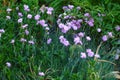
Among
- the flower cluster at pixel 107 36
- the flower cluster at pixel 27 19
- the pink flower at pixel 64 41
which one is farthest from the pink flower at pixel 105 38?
the flower cluster at pixel 27 19

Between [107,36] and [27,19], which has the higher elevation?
[27,19]

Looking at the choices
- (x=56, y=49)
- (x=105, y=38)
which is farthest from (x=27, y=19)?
(x=105, y=38)

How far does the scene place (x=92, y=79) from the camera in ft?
8.60

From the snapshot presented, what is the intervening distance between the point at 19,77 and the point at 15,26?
0.74 meters

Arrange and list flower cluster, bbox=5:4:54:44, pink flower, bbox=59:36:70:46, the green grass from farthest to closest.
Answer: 1. flower cluster, bbox=5:4:54:44
2. pink flower, bbox=59:36:70:46
3. the green grass

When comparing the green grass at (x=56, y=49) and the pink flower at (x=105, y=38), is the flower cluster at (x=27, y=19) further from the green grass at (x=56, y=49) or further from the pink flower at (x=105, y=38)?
the pink flower at (x=105, y=38)

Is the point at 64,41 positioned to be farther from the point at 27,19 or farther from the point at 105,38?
the point at 27,19

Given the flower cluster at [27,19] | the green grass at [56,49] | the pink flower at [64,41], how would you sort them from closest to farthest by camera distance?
1. the green grass at [56,49]
2. the pink flower at [64,41]
3. the flower cluster at [27,19]

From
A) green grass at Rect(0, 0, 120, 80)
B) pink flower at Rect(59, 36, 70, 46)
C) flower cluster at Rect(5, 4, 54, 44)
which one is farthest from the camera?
flower cluster at Rect(5, 4, 54, 44)

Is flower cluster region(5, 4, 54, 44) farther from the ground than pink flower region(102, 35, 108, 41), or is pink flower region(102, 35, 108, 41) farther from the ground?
flower cluster region(5, 4, 54, 44)

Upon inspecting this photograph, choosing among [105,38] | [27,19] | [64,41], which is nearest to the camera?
[64,41]

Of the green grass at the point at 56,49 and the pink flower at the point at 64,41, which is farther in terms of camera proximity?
the pink flower at the point at 64,41

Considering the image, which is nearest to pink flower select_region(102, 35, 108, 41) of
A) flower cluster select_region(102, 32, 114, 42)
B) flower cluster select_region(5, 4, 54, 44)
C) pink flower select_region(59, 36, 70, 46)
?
flower cluster select_region(102, 32, 114, 42)

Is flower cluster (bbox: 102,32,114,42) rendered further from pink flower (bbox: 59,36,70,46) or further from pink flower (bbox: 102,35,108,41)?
pink flower (bbox: 59,36,70,46)
